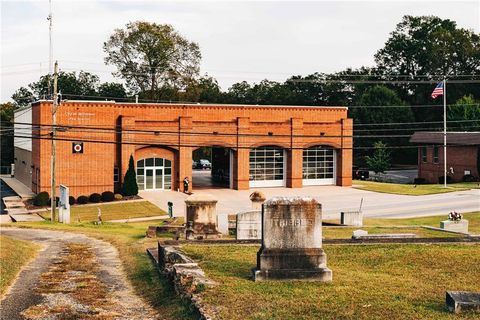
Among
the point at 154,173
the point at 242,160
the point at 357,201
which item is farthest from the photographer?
the point at 242,160

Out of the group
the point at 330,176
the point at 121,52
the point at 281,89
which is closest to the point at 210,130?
the point at 330,176

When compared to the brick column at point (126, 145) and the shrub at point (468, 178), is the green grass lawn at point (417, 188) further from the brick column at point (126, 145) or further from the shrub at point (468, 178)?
the brick column at point (126, 145)

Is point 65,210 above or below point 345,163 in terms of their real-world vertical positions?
below

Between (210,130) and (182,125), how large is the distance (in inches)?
92.5

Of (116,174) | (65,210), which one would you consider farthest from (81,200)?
(65,210)

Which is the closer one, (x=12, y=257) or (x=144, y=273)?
(x=144, y=273)

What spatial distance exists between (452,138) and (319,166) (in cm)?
1333

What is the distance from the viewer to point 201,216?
838 inches

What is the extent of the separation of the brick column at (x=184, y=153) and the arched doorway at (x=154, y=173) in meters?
0.85

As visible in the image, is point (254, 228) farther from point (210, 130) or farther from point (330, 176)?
point (330, 176)

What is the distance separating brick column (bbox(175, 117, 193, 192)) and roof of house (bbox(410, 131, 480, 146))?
81.3 ft

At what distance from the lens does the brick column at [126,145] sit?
48.8 m

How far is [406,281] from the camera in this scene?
13.4 metres

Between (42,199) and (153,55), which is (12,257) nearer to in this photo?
(42,199)
